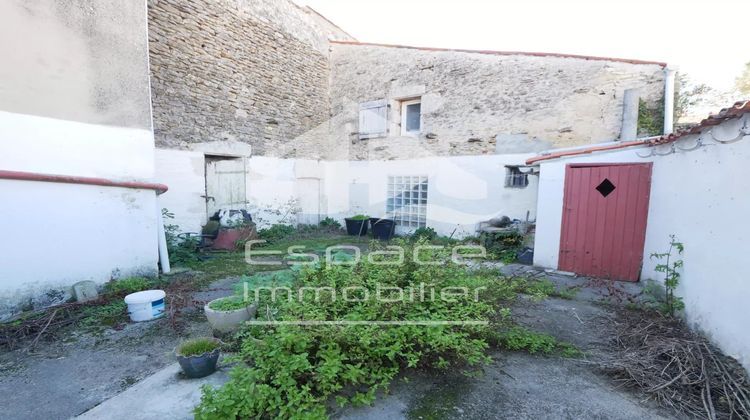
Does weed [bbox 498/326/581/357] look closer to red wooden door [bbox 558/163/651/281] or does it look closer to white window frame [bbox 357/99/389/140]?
red wooden door [bbox 558/163/651/281]

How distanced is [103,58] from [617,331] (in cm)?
690

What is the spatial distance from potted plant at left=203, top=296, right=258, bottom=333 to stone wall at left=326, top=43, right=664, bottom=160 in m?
6.55

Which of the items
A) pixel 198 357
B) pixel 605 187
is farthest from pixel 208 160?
pixel 605 187

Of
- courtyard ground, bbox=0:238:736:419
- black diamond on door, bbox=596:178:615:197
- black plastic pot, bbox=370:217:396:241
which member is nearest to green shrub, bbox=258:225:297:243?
black plastic pot, bbox=370:217:396:241

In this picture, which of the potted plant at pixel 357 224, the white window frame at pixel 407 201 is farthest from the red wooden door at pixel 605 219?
the potted plant at pixel 357 224

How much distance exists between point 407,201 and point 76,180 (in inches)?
271

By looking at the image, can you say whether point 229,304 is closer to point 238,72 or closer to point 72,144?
point 72,144

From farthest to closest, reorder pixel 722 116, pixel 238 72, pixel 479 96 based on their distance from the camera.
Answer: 1. pixel 479 96
2. pixel 238 72
3. pixel 722 116

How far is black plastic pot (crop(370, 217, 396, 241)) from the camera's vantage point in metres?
8.88

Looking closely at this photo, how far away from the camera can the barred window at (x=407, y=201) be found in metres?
8.94

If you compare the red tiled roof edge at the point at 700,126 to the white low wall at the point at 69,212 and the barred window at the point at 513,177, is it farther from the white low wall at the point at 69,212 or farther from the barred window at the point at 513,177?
the white low wall at the point at 69,212

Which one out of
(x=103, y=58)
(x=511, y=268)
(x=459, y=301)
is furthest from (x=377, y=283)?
(x=103, y=58)

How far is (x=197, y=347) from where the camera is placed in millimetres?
2527

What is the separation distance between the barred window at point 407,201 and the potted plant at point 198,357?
6.92 metres
